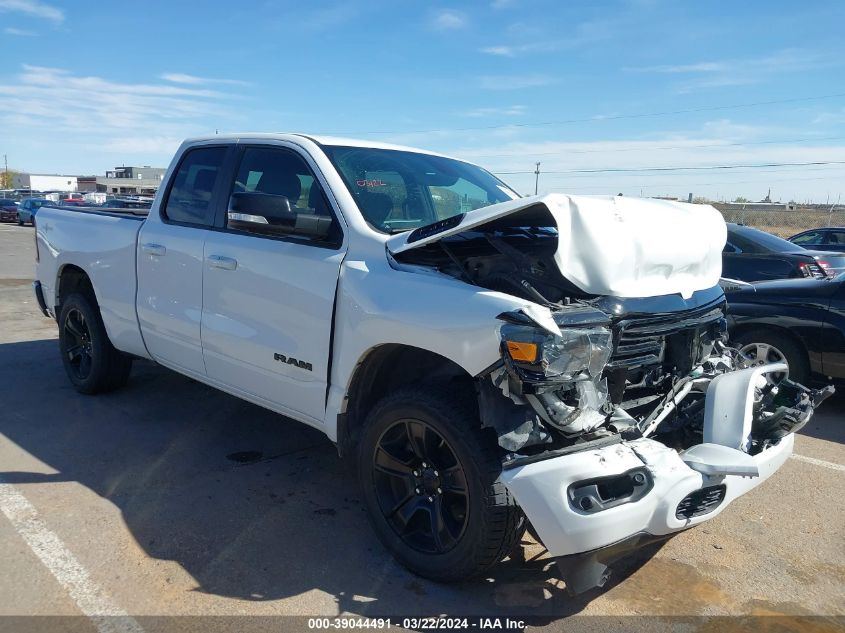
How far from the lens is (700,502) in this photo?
9.62 ft

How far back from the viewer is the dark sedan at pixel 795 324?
5914 mm

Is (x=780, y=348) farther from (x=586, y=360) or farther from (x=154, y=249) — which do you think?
(x=154, y=249)

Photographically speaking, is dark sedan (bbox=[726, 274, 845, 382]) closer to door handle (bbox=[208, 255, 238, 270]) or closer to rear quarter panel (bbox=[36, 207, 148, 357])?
door handle (bbox=[208, 255, 238, 270])

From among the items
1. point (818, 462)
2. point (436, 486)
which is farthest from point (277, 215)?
point (818, 462)

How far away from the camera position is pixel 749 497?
14.3ft

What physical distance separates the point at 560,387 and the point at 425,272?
0.89 m

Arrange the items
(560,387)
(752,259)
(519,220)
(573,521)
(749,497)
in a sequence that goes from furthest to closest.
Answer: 1. (752,259)
2. (749,497)
3. (519,220)
4. (560,387)
5. (573,521)

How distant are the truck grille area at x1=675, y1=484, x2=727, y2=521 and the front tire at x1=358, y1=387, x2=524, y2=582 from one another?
2.14 feet

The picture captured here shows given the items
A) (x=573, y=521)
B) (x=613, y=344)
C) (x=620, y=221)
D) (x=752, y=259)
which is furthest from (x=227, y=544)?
(x=752, y=259)

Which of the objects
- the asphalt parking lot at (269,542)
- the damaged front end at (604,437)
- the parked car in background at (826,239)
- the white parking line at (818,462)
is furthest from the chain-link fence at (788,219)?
the damaged front end at (604,437)

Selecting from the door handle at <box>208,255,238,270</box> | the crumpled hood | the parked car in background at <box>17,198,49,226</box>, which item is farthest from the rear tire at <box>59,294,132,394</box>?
the parked car in background at <box>17,198,49,226</box>

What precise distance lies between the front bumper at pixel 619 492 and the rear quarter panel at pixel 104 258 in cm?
352

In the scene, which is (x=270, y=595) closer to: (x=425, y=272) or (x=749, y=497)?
(x=425, y=272)

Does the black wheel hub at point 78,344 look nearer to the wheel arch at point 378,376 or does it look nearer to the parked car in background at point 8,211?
the wheel arch at point 378,376
